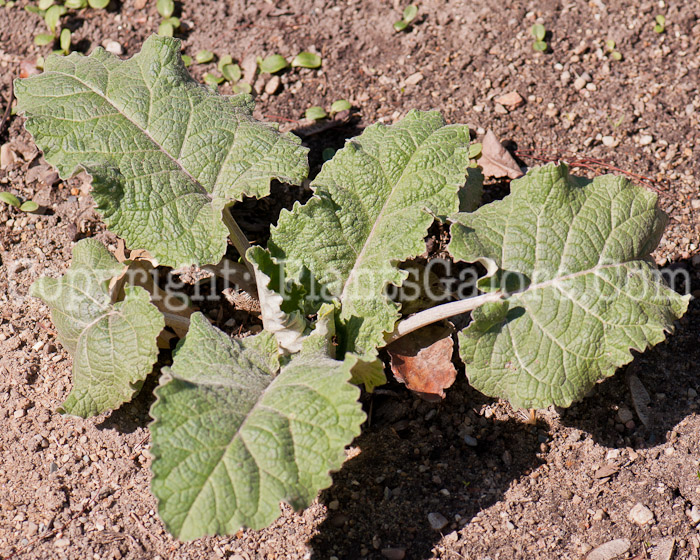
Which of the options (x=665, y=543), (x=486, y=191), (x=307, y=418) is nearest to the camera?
(x=307, y=418)

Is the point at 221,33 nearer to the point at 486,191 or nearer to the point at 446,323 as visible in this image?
the point at 486,191

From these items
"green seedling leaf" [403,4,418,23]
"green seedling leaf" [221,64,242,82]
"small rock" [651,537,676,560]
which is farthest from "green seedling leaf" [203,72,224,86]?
"small rock" [651,537,676,560]

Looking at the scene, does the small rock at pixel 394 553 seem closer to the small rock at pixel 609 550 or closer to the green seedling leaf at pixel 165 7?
the small rock at pixel 609 550

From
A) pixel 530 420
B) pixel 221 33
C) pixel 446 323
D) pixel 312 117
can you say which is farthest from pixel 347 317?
pixel 221 33

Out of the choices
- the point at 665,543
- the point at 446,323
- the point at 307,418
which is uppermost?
the point at 307,418

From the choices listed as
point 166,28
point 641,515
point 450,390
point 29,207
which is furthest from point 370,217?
point 166,28
